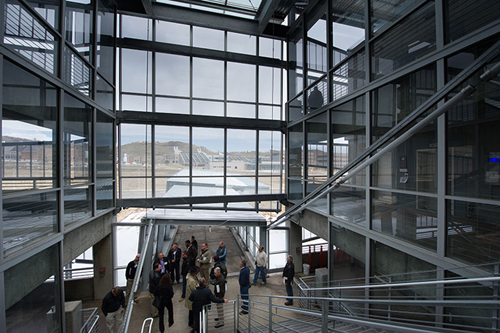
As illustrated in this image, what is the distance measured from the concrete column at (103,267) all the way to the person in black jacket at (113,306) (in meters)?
3.02

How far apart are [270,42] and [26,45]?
8384mm

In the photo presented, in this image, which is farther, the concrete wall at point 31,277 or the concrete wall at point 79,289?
the concrete wall at point 79,289

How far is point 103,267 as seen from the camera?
7.95 meters

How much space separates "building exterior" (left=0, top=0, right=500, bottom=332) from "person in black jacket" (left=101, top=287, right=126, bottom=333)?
820mm

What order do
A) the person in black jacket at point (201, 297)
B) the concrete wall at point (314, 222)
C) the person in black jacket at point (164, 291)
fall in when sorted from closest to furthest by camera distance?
the person in black jacket at point (201, 297) → the person in black jacket at point (164, 291) → the concrete wall at point (314, 222)

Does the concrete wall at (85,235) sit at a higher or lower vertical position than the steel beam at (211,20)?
lower

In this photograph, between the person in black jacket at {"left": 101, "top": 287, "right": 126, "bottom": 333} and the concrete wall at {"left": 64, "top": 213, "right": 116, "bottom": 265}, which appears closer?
the person in black jacket at {"left": 101, "top": 287, "right": 126, "bottom": 333}

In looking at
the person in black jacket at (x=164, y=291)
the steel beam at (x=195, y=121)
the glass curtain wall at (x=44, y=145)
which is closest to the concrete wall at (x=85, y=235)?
the glass curtain wall at (x=44, y=145)

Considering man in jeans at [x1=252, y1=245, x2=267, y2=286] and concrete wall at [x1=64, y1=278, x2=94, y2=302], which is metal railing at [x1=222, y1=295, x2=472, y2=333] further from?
concrete wall at [x1=64, y1=278, x2=94, y2=302]

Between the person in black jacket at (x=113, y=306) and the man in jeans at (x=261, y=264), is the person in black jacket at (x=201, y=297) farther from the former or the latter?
the man in jeans at (x=261, y=264)

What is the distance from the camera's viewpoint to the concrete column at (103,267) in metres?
7.88

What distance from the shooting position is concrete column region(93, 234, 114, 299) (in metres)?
7.88

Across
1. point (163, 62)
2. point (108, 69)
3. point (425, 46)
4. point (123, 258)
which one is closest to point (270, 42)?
point (163, 62)

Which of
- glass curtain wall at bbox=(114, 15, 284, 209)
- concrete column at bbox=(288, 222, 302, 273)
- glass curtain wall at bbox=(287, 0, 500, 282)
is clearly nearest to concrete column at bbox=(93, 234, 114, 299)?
glass curtain wall at bbox=(114, 15, 284, 209)
